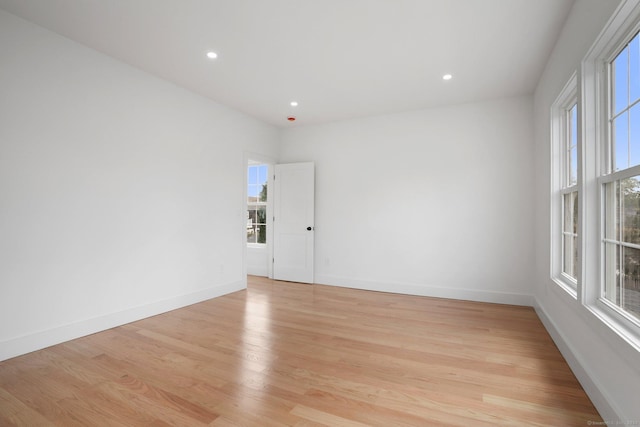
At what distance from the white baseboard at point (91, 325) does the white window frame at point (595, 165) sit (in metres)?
4.14

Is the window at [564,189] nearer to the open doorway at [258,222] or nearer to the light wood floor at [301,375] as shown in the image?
the light wood floor at [301,375]

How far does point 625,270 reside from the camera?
73.0 inches

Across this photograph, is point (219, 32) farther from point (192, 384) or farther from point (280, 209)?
point (280, 209)

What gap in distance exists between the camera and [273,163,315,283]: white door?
222 inches

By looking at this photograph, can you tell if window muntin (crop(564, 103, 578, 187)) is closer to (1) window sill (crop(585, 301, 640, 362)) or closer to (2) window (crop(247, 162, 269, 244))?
(1) window sill (crop(585, 301, 640, 362))

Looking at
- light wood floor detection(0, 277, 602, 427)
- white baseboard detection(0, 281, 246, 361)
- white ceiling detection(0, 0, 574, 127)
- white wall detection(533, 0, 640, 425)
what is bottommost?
light wood floor detection(0, 277, 602, 427)

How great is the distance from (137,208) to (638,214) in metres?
4.25

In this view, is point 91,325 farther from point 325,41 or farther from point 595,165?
point 595,165

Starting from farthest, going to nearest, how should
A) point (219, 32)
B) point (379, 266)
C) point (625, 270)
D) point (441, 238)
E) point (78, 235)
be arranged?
point (379, 266) → point (441, 238) → point (78, 235) → point (219, 32) → point (625, 270)

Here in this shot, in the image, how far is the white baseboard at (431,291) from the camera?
429 centimetres

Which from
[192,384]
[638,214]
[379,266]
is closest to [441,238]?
[379,266]

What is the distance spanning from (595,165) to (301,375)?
8.36 ft

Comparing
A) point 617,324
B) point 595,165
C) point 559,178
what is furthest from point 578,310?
point 559,178

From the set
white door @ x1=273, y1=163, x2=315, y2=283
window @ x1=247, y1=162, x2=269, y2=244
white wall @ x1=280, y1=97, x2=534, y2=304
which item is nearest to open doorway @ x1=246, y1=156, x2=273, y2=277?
window @ x1=247, y1=162, x2=269, y2=244
